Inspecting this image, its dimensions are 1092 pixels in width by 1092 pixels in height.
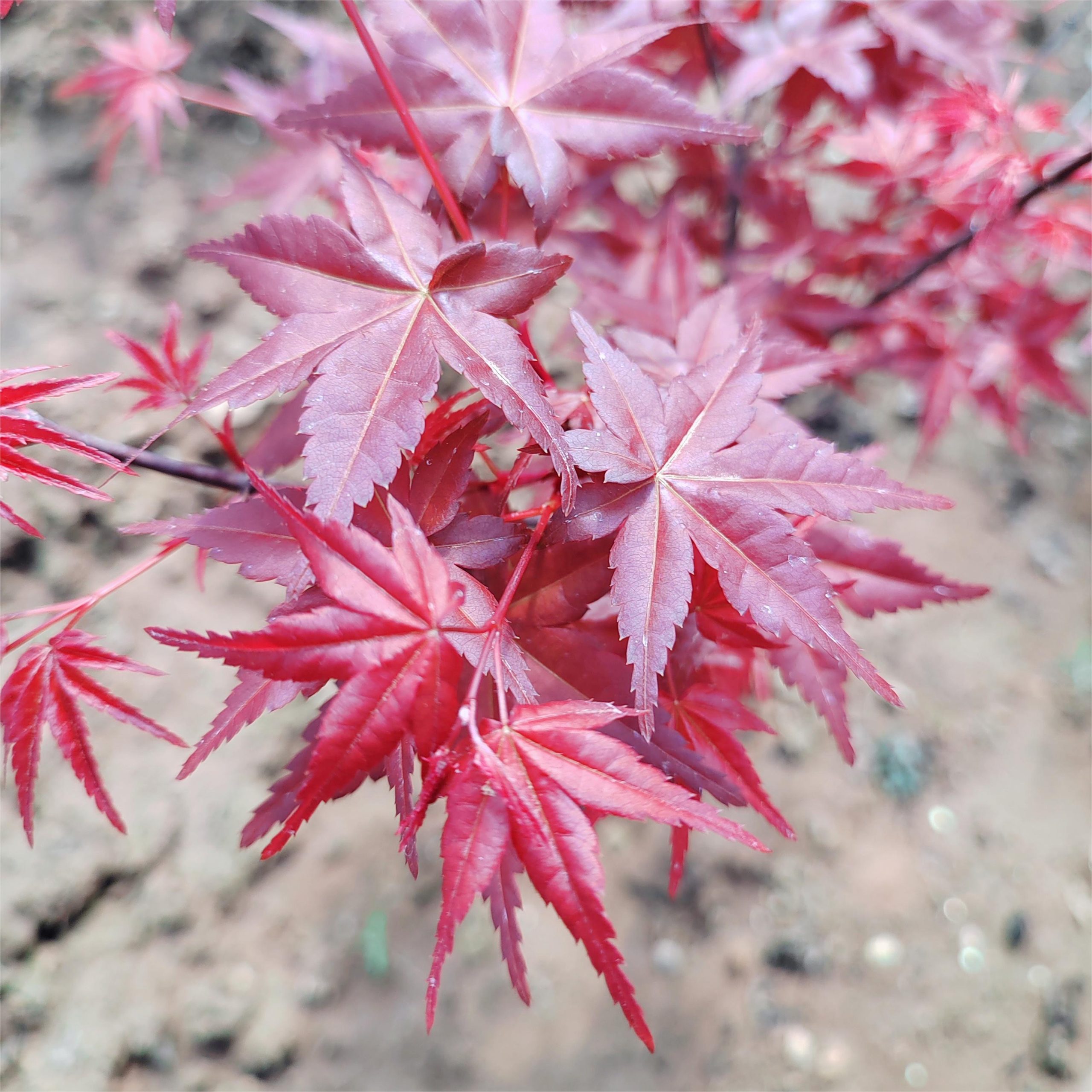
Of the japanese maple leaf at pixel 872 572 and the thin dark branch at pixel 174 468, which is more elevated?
the thin dark branch at pixel 174 468

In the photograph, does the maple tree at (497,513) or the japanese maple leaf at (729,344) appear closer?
the maple tree at (497,513)

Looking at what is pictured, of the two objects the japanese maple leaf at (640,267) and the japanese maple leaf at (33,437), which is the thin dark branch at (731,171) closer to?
the japanese maple leaf at (640,267)

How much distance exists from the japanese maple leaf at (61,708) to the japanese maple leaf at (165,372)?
24 centimetres

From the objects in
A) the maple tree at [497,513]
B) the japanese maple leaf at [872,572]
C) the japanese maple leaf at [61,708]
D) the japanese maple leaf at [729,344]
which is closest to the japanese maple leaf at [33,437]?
the maple tree at [497,513]

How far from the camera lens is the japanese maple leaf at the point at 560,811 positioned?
1.43 feet

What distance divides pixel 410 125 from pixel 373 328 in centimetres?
18

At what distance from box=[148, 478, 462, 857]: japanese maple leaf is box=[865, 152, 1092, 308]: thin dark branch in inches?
35.1

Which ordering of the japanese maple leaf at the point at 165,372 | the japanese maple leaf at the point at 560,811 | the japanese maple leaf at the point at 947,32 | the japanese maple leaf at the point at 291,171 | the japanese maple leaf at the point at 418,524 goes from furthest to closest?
the japanese maple leaf at the point at 291,171 < the japanese maple leaf at the point at 947,32 < the japanese maple leaf at the point at 165,372 < the japanese maple leaf at the point at 418,524 < the japanese maple leaf at the point at 560,811

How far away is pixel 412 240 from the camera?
58 centimetres

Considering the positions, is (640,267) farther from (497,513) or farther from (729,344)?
(497,513)

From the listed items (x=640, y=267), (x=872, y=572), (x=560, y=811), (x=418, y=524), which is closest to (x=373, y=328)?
(x=418, y=524)

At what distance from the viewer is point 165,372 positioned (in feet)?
2.31

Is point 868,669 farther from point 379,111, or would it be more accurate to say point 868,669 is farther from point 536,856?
point 379,111

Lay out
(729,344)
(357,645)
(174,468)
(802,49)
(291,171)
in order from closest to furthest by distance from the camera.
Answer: (357,645) < (174,468) < (729,344) < (802,49) < (291,171)
